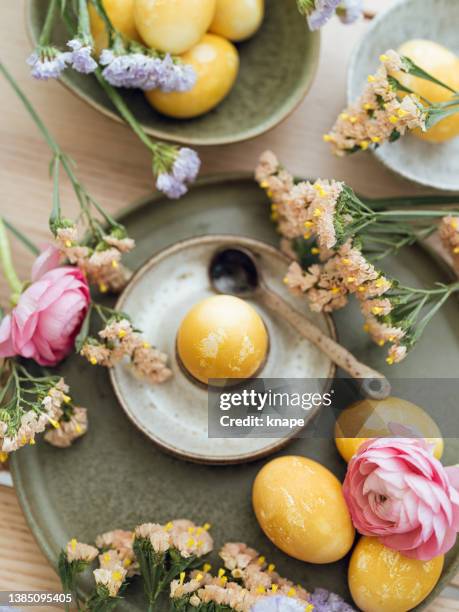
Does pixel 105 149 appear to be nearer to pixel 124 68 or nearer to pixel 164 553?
pixel 124 68

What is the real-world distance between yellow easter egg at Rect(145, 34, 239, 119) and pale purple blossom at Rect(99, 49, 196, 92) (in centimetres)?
4

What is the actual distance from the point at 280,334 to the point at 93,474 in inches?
10.4

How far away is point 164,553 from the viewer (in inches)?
25.6

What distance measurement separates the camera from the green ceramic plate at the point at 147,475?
0.72 meters

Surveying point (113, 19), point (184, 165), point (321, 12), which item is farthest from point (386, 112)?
point (113, 19)

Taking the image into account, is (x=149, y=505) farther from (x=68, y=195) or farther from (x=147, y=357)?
(x=68, y=195)

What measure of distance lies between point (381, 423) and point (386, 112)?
0.31m

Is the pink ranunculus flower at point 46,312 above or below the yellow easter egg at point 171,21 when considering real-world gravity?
below

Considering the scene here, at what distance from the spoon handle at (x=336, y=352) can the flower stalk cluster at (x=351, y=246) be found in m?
0.04

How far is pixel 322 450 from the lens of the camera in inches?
28.6

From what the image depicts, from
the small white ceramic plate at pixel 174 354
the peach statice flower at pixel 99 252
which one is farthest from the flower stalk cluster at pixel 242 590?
the peach statice flower at pixel 99 252

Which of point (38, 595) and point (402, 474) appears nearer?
point (402, 474)

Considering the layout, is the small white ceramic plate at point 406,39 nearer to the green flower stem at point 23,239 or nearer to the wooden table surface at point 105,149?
the wooden table surface at point 105,149

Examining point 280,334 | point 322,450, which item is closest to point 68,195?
point 280,334
